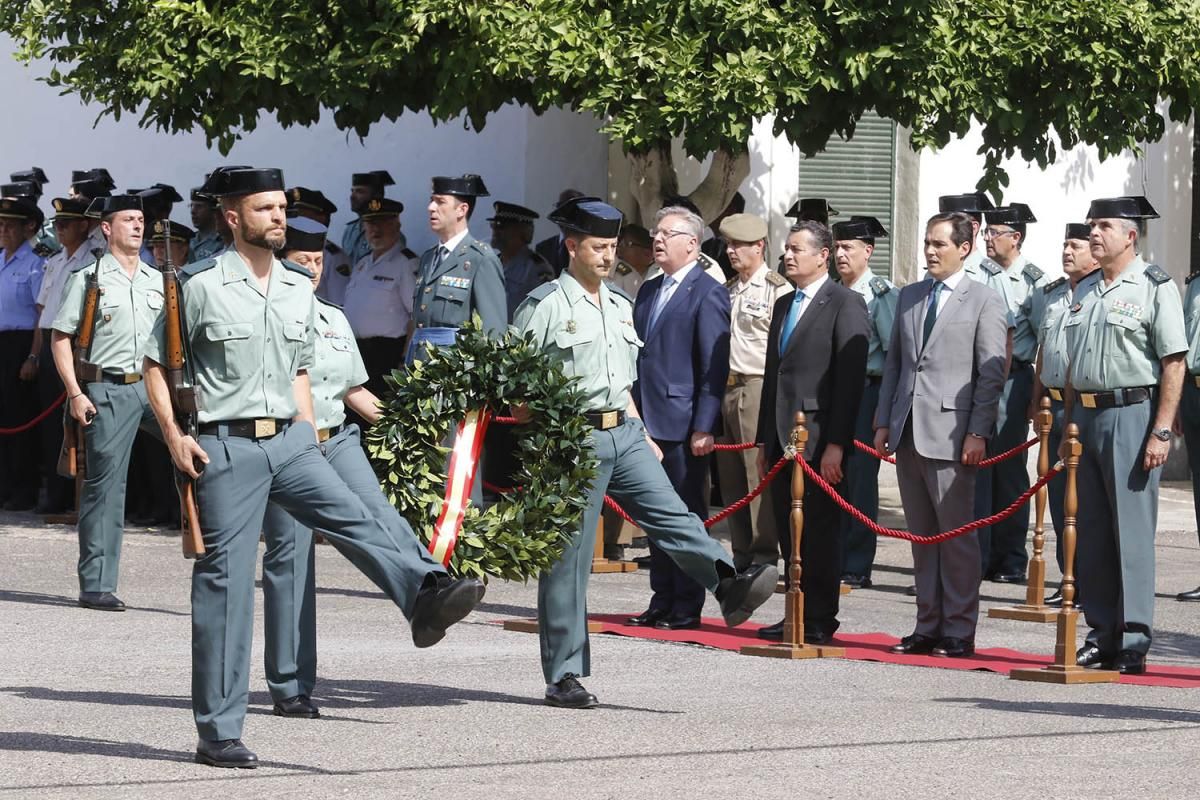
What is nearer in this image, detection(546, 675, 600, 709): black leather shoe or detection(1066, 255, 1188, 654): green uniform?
detection(546, 675, 600, 709): black leather shoe

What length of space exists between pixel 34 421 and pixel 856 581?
608 centimetres

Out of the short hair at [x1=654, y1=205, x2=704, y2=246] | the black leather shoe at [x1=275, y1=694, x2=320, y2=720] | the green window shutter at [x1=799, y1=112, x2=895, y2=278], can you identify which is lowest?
the black leather shoe at [x1=275, y1=694, x2=320, y2=720]

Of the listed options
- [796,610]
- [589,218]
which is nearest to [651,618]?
[796,610]

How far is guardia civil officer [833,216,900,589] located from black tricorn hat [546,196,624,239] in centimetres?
→ 418

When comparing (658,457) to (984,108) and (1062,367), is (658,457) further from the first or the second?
(984,108)

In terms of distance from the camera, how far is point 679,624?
11445 mm

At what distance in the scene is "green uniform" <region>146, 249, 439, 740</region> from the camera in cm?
770

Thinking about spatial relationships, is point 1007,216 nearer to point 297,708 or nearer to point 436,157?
point 436,157

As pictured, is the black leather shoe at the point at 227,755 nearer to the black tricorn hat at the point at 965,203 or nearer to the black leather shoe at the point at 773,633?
the black leather shoe at the point at 773,633

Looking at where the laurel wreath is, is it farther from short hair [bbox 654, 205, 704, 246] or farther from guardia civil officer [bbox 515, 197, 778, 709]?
short hair [bbox 654, 205, 704, 246]

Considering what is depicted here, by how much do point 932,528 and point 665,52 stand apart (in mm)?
4327

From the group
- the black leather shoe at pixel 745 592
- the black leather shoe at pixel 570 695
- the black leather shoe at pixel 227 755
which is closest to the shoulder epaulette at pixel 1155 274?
the black leather shoe at pixel 745 592

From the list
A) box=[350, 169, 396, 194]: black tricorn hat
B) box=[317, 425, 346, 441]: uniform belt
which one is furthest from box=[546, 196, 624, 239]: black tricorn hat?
box=[350, 169, 396, 194]: black tricorn hat

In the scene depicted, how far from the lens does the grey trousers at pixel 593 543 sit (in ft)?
29.5
